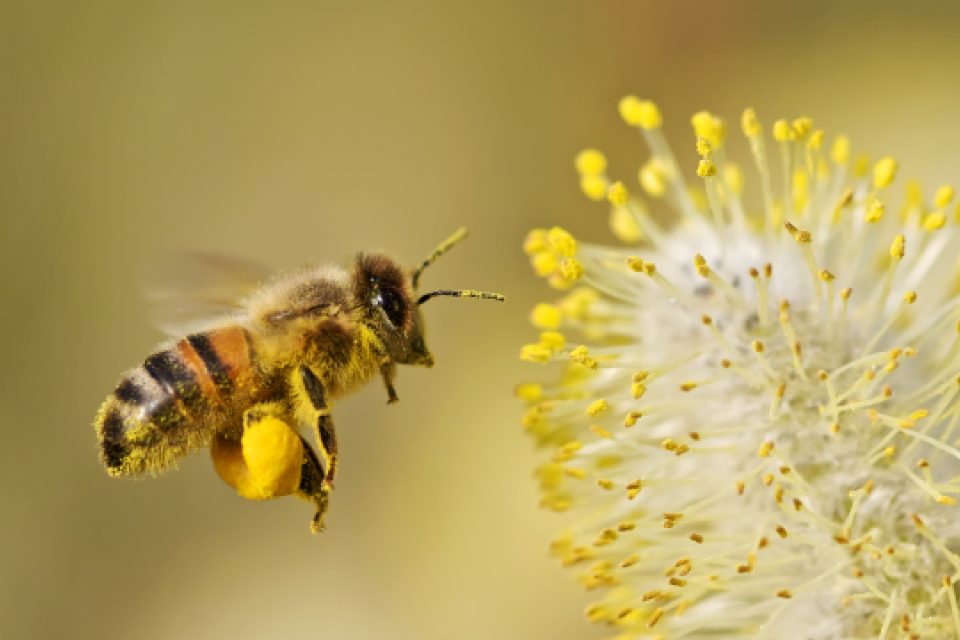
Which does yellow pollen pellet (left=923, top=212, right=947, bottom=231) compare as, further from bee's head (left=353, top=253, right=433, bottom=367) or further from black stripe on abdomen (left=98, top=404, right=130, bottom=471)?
black stripe on abdomen (left=98, top=404, right=130, bottom=471)

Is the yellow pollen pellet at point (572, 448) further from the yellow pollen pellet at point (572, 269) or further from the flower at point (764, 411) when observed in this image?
the yellow pollen pellet at point (572, 269)

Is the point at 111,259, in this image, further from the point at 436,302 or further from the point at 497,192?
the point at 497,192

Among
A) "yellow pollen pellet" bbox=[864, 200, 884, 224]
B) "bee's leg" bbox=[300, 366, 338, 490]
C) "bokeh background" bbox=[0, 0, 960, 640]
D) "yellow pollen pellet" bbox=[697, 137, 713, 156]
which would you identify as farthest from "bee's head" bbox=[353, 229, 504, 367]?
"bokeh background" bbox=[0, 0, 960, 640]

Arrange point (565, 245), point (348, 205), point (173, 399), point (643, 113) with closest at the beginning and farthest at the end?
point (173, 399) → point (565, 245) → point (643, 113) → point (348, 205)

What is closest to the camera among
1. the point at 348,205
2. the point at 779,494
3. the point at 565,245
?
the point at 779,494

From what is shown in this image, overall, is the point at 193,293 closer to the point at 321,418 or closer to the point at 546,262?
the point at 321,418

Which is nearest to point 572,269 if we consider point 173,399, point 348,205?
point 173,399

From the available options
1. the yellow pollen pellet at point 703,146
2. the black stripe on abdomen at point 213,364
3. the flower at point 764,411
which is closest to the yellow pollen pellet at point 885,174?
the flower at point 764,411

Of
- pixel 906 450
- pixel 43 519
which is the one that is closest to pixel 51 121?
pixel 43 519
